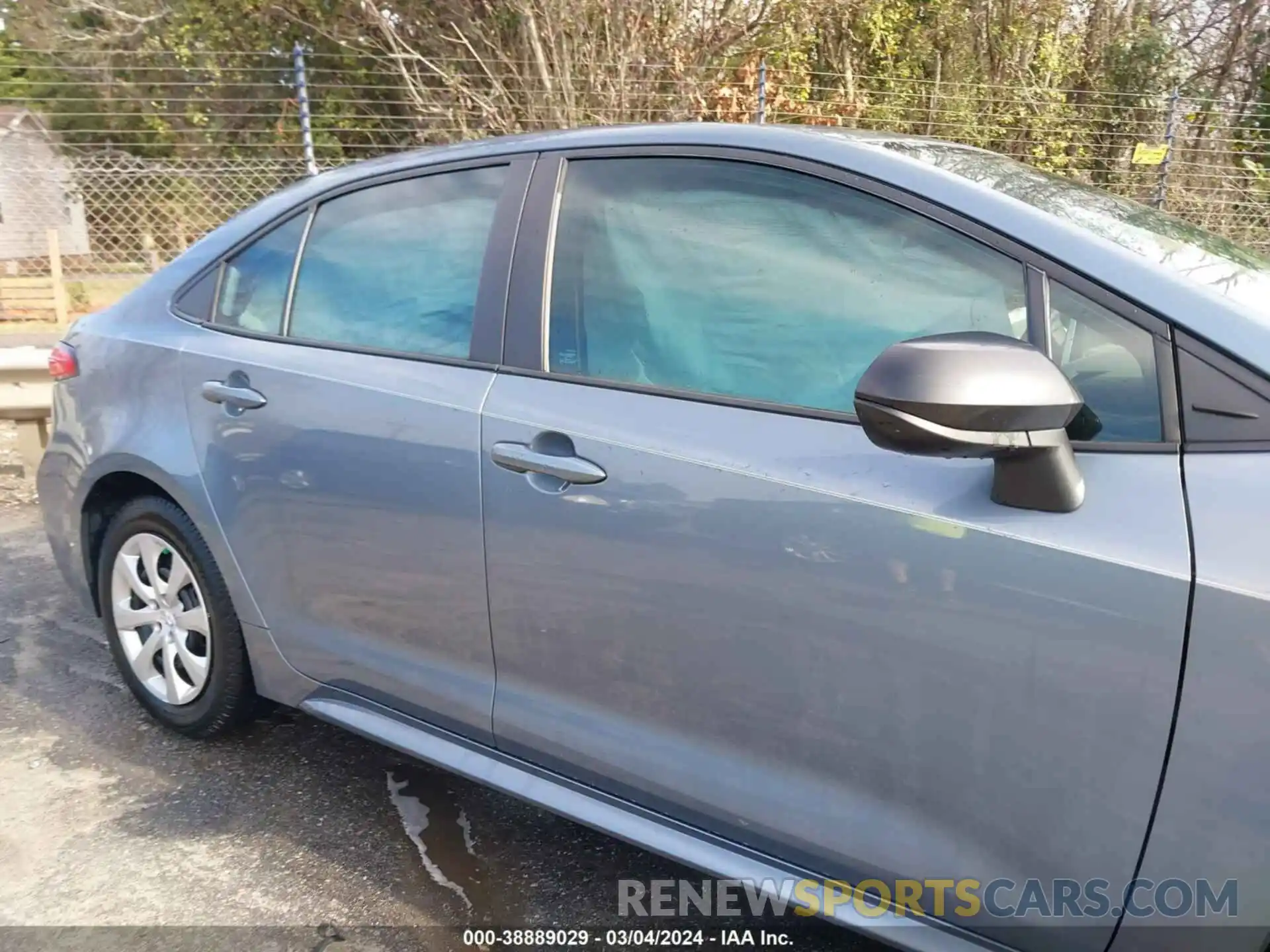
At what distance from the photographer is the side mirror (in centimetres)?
145

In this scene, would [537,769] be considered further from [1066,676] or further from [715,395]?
[1066,676]

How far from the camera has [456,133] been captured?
9.89 m

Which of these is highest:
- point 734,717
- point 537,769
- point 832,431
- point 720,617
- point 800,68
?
point 800,68

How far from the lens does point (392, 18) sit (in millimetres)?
10523

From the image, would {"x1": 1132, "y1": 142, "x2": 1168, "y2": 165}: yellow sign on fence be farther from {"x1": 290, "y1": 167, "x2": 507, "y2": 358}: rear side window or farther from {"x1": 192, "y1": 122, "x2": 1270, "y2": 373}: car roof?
{"x1": 290, "y1": 167, "x2": 507, "y2": 358}: rear side window

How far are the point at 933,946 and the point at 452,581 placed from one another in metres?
1.17

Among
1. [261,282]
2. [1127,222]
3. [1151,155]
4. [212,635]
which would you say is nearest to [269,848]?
[212,635]

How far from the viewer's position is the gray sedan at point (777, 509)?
149 centimetres

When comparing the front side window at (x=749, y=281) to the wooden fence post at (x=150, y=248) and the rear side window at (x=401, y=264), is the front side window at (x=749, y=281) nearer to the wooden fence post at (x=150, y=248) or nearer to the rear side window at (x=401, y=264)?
the rear side window at (x=401, y=264)

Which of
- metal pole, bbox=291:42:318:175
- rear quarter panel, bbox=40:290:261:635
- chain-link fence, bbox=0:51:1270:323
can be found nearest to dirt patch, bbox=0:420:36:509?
rear quarter panel, bbox=40:290:261:635

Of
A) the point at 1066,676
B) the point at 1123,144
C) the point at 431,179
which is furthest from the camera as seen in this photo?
the point at 1123,144

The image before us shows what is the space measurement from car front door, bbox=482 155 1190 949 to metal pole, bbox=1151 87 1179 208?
8.43 meters

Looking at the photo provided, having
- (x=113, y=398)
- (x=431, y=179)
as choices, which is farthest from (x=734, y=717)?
(x=113, y=398)

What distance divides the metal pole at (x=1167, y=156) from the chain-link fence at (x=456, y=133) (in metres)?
0.03
